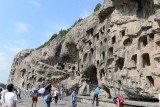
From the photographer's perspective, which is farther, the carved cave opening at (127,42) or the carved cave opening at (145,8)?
the carved cave opening at (127,42)

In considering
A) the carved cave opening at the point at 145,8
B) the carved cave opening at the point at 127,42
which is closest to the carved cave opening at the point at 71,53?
the carved cave opening at the point at 127,42

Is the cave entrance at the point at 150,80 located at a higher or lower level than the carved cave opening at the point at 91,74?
lower

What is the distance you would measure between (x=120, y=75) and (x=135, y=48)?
301cm

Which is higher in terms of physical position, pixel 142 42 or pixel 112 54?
pixel 142 42

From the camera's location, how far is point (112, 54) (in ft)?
91.7

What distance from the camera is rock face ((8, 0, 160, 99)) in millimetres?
21203

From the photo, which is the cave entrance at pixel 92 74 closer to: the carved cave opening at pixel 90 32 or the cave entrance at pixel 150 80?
the carved cave opening at pixel 90 32

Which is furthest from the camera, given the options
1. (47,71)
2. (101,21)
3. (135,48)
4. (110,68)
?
(47,71)

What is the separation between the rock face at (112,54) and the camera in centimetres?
2120

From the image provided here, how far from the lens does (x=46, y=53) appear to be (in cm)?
4522

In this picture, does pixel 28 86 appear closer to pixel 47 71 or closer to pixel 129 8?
pixel 47 71

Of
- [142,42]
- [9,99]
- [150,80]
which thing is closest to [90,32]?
[142,42]

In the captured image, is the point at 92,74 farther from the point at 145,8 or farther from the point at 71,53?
the point at 145,8

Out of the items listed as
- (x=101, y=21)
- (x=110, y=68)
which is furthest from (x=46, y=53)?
(x=110, y=68)
